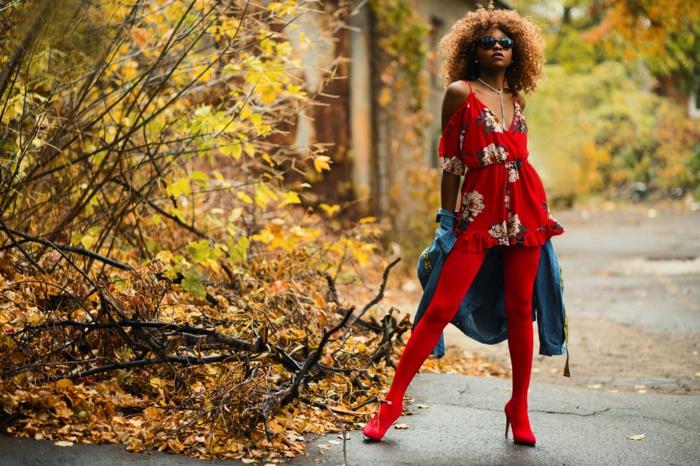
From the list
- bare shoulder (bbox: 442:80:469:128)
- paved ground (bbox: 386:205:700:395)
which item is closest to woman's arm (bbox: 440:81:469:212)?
bare shoulder (bbox: 442:80:469:128)

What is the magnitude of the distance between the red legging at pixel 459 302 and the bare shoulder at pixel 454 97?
25.4 inches

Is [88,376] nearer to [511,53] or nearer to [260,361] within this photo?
[260,361]

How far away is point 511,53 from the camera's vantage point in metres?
4.64

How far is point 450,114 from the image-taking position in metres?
4.45

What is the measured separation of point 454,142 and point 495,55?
47 centimetres

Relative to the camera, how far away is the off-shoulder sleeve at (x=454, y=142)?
14.5 feet

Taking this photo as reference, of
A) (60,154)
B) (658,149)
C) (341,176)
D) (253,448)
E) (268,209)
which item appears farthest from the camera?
(658,149)

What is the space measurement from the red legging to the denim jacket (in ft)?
0.33

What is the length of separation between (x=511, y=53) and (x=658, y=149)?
25.8 m

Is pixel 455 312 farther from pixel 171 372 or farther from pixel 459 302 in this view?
pixel 171 372

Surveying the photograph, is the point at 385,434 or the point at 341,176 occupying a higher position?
the point at 341,176

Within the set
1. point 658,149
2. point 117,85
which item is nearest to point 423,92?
point 117,85

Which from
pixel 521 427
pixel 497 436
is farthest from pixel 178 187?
pixel 521 427

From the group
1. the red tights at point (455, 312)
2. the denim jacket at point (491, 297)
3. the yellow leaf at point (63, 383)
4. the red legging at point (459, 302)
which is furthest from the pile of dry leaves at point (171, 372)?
the denim jacket at point (491, 297)
